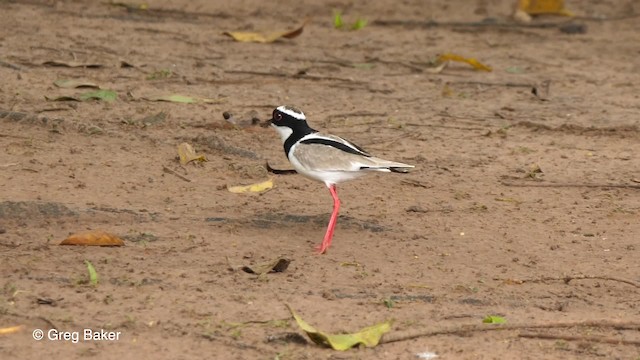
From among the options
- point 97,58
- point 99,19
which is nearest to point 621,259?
point 97,58

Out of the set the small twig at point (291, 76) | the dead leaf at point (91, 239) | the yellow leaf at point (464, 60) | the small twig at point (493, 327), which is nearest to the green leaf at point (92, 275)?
the dead leaf at point (91, 239)

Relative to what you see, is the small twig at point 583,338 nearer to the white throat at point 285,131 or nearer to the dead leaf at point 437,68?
the white throat at point 285,131

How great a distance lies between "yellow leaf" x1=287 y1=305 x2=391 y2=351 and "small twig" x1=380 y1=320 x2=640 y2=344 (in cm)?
5

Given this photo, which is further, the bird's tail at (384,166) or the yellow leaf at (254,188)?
the yellow leaf at (254,188)

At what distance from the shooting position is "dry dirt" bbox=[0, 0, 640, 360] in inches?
221

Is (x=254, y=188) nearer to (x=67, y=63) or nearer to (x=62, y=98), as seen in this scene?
(x=62, y=98)

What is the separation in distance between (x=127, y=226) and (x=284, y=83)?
4014 millimetres

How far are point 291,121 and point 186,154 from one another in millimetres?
1122

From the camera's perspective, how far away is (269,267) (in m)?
6.23

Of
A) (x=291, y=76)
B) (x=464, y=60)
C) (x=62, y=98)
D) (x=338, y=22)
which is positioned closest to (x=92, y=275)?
(x=62, y=98)

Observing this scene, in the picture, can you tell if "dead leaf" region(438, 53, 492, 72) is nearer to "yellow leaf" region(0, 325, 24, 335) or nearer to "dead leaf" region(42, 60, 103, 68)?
"dead leaf" region(42, 60, 103, 68)

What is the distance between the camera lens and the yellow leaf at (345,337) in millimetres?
5273

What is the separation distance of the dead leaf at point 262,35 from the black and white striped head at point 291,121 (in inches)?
190

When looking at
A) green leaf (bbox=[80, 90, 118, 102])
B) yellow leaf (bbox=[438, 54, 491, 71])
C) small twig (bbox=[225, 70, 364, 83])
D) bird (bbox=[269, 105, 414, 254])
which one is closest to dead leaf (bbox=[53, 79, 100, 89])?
green leaf (bbox=[80, 90, 118, 102])
